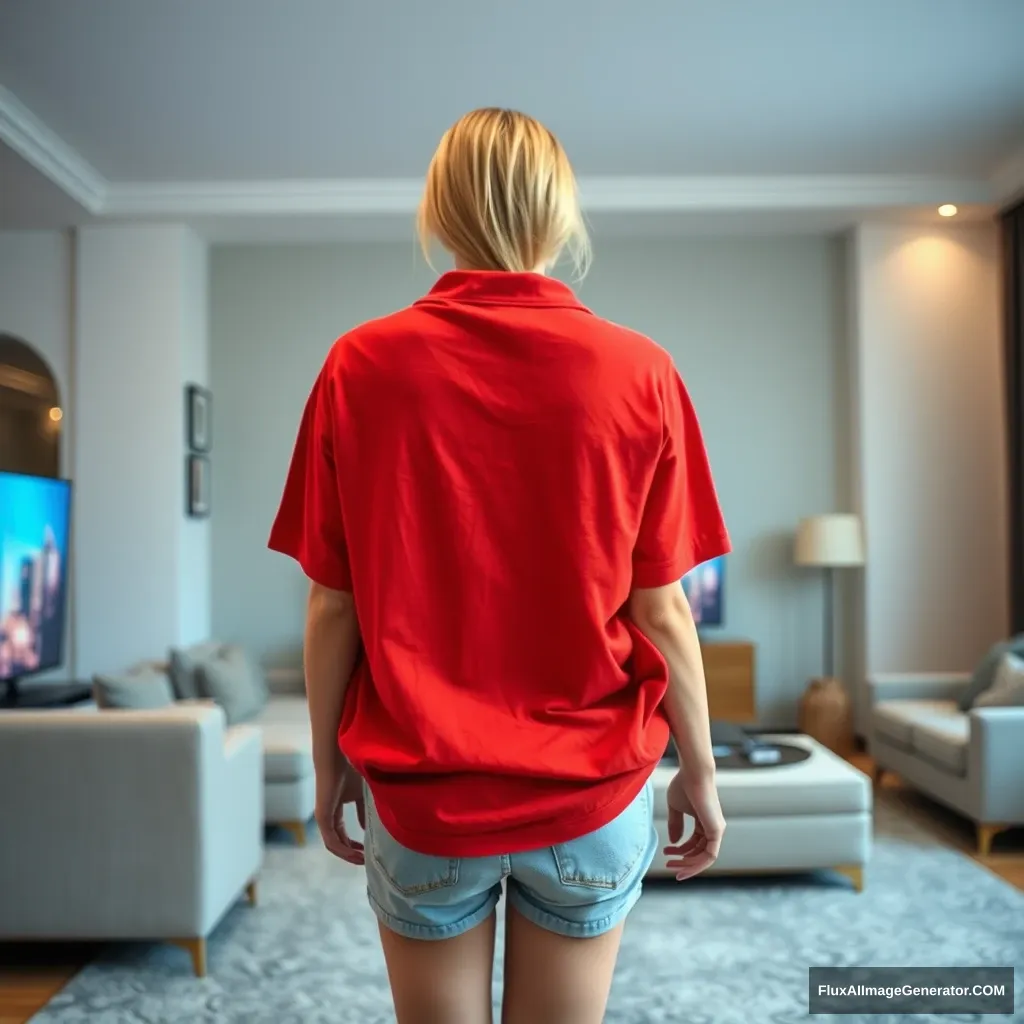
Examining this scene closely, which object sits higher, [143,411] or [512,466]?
[143,411]

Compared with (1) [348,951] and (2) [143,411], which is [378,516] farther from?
(2) [143,411]

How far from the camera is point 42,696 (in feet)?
14.4

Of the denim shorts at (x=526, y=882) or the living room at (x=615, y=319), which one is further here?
the living room at (x=615, y=319)

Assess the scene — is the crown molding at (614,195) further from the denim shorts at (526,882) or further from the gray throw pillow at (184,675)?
the denim shorts at (526,882)

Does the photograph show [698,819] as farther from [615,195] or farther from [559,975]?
[615,195]

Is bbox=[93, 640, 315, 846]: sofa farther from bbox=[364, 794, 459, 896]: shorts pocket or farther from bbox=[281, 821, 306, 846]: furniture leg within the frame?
bbox=[364, 794, 459, 896]: shorts pocket

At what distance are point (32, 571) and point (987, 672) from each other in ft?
13.6

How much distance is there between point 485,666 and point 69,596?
5.60m

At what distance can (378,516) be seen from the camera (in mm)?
1073

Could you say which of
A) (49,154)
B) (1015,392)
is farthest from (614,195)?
(49,154)

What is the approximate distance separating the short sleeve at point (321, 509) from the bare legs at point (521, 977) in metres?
0.39

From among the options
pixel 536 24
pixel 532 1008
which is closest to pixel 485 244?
pixel 532 1008

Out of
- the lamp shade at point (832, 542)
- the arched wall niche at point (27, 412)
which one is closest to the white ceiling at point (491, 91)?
the arched wall niche at point (27, 412)

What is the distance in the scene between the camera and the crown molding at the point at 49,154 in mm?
4672
